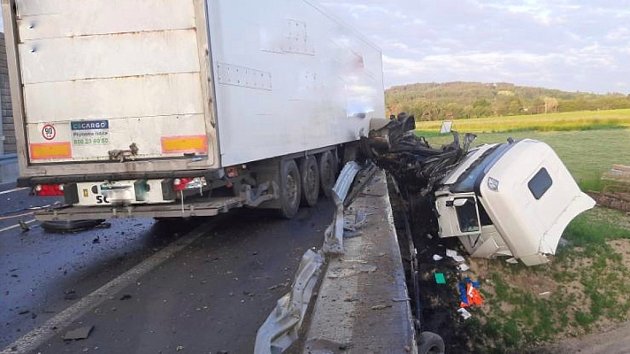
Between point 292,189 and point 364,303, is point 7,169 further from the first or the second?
point 364,303

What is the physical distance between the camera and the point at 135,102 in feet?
19.3

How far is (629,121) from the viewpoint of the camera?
44719mm

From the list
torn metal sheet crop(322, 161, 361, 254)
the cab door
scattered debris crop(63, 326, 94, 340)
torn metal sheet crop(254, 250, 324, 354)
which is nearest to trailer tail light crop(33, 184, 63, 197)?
scattered debris crop(63, 326, 94, 340)

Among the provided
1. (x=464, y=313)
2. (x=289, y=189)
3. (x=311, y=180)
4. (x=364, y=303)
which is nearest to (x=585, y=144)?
(x=311, y=180)

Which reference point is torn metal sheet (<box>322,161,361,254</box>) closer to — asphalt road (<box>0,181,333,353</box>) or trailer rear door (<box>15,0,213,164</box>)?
asphalt road (<box>0,181,333,353</box>)

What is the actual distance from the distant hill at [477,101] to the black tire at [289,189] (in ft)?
189

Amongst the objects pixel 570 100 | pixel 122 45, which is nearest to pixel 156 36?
pixel 122 45

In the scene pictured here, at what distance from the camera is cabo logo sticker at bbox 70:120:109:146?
5984 millimetres

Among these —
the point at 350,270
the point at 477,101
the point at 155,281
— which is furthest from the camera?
the point at 477,101

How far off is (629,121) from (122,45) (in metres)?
47.6

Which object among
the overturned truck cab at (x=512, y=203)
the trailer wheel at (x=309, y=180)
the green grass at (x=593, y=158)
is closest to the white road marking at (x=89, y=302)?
the trailer wheel at (x=309, y=180)

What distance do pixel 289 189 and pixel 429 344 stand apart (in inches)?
202

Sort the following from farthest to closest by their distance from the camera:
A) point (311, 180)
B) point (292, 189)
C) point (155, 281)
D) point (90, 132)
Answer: point (311, 180) → point (292, 189) → point (90, 132) → point (155, 281)

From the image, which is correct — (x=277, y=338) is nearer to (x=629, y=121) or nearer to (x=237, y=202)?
(x=237, y=202)
